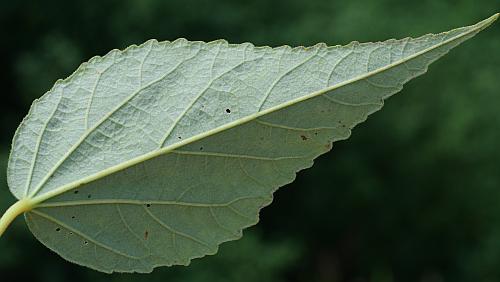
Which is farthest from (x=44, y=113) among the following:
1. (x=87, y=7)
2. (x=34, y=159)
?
(x=87, y=7)

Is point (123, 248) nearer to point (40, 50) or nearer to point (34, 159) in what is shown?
point (34, 159)

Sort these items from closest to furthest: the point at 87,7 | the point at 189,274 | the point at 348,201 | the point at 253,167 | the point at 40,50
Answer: the point at 253,167 → the point at 189,274 → the point at 40,50 → the point at 87,7 → the point at 348,201

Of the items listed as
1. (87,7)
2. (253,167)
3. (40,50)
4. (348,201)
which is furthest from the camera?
(348,201)

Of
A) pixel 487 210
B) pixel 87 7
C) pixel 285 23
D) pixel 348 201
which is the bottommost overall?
pixel 487 210

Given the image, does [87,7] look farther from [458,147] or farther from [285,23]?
[458,147]

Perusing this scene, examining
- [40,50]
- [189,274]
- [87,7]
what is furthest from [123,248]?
[87,7]

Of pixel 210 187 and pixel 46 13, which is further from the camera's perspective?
pixel 46 13

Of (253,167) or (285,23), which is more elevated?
(285,23)
